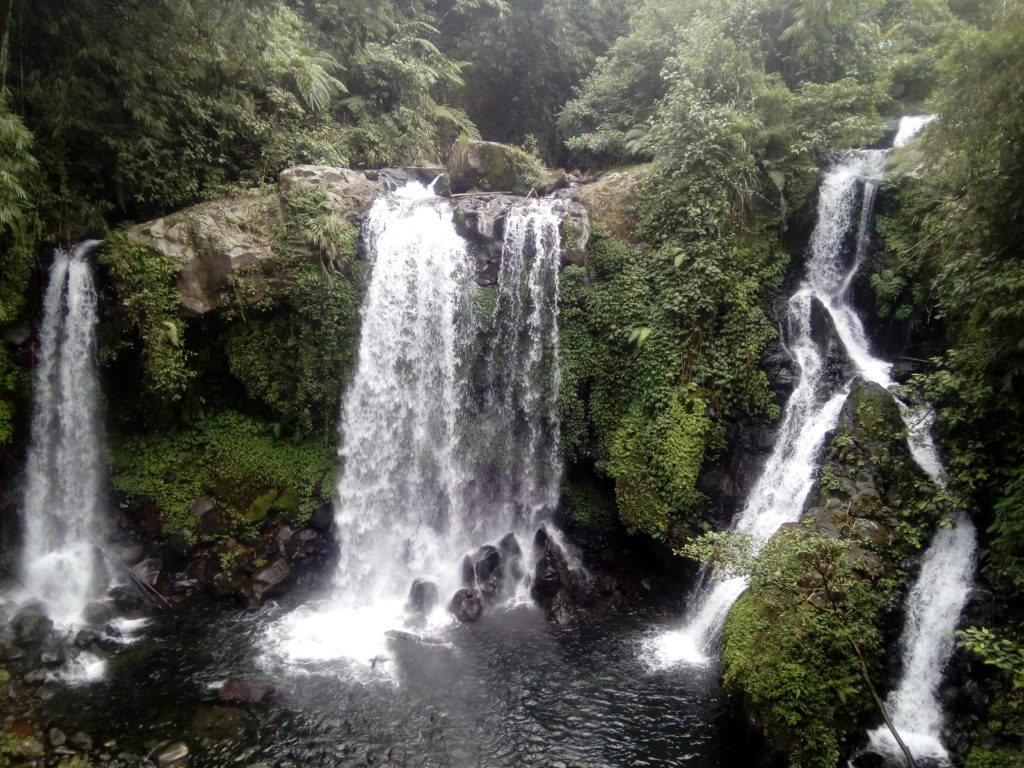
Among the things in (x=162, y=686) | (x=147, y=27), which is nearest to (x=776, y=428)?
(x=162, y=686)

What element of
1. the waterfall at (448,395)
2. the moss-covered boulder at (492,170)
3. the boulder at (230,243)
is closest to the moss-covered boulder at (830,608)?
the waterfall at (448,395)

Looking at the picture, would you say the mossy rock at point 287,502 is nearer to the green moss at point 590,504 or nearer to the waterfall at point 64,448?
the waterfall at point 64,448

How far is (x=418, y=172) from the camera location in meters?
16.4

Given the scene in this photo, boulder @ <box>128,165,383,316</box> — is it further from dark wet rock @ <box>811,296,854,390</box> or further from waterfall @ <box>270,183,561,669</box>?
dark wet rock @ <box>811,296,854,390</box>

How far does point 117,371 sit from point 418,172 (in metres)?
8.97

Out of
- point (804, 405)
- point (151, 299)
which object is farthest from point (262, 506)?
point (804, 405)

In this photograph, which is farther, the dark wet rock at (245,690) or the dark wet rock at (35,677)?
the dark wet rock at (35,677)

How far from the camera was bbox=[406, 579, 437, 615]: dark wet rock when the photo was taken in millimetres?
11523

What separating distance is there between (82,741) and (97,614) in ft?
10.9

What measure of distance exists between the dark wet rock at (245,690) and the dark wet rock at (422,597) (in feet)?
9.80

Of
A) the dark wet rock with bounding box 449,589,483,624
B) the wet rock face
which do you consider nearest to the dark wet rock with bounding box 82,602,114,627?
the dark wet rock with bounding box 449,589,483,624

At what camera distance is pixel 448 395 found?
43.9 feet

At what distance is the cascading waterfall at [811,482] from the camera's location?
752cm

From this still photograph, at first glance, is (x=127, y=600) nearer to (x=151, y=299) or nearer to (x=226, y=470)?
(x=226, y=470)
